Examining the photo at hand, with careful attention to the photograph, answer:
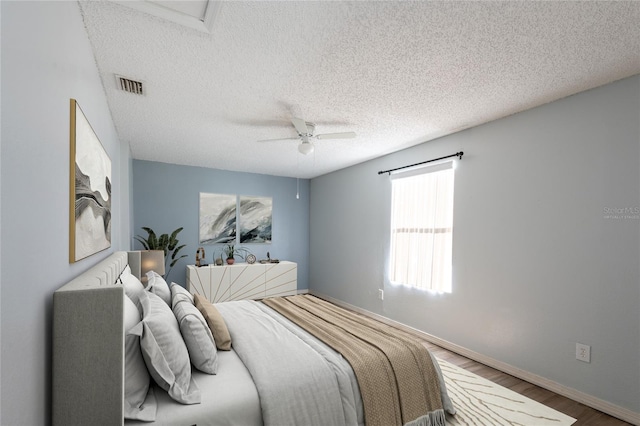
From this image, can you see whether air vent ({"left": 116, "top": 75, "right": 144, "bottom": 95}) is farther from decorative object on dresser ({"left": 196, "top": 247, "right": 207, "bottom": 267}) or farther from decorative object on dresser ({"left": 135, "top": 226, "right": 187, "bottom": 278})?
decorative object on dresser ({"left": 196, "top": 247, "right": 207, "bottom": 267})

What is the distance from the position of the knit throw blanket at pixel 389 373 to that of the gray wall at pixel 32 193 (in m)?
1.47

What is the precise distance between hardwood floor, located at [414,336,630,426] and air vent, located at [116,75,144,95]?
380 cm

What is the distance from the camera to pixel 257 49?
1.85 meters

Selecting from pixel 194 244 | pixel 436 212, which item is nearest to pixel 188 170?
pixel 194 244

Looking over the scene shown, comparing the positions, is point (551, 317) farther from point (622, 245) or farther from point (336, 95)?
point (336, 95)

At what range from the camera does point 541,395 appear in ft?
7.90

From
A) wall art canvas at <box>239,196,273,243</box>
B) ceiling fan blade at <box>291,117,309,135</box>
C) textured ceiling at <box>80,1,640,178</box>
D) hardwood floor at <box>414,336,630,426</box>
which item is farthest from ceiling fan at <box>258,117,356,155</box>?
wall art canvas at <box>239,196,273,243</box>

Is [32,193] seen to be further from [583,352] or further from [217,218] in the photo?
[217,218]

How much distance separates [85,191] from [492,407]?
10.2 feet

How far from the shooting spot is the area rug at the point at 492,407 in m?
2.07

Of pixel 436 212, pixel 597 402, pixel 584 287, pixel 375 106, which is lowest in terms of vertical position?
pixel 597 402

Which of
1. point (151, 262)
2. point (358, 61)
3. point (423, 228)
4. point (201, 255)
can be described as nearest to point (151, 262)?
point (151, 262)

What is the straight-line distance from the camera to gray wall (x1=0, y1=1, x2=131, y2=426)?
76cm

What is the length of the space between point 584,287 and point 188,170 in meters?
5.42
